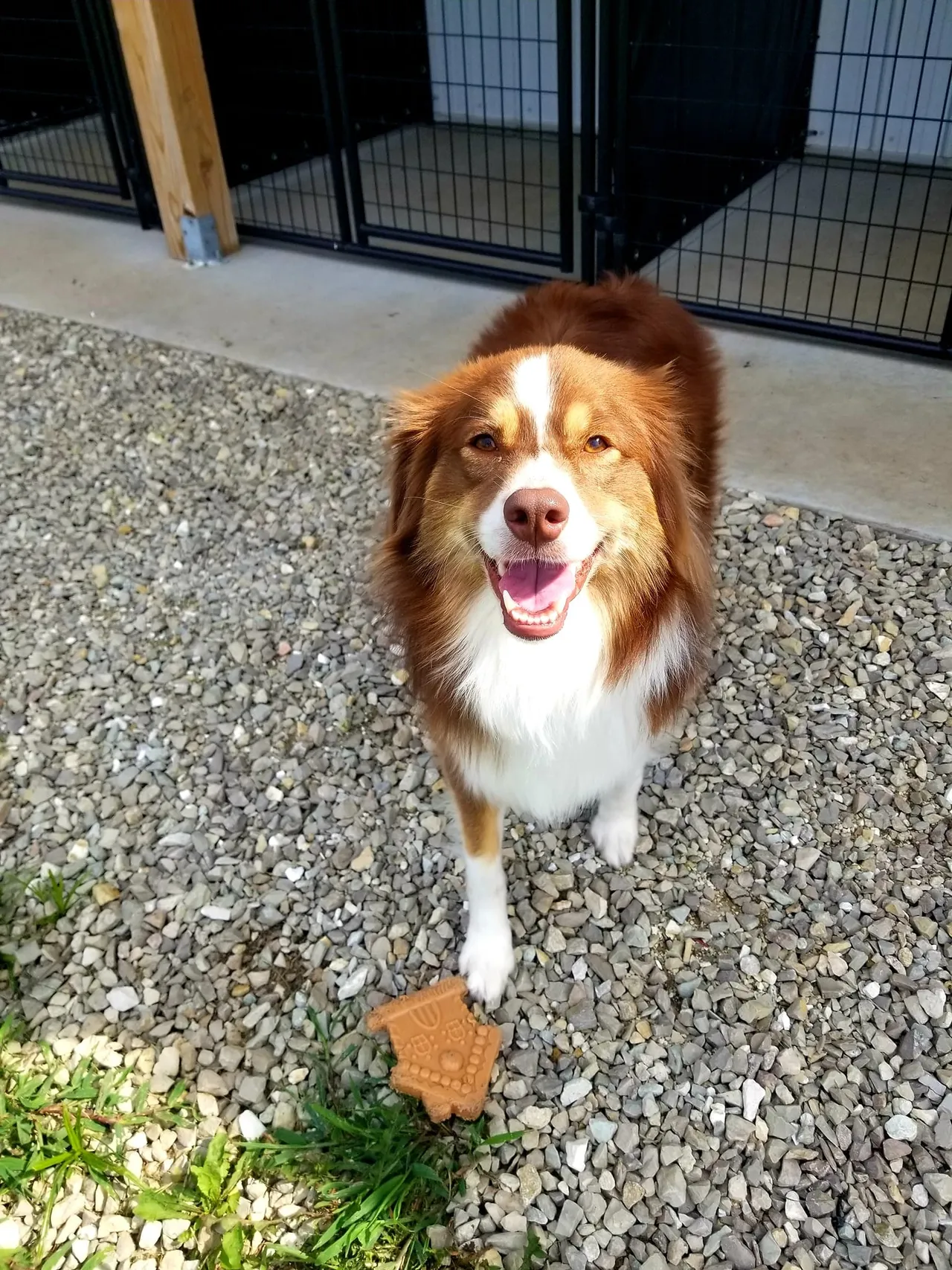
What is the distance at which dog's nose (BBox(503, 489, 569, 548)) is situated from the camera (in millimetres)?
1364

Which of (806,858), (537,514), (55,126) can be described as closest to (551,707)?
(537,514)

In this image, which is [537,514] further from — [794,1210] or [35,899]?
[35,899]

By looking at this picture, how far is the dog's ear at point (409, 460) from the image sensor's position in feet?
5.46

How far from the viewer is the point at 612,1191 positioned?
5.27 feet

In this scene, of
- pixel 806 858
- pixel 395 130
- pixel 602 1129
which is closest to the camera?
pixel 602 1129

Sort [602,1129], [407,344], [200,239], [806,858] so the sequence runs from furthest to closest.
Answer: [200,239] < [407,344] < [806,858] < [602,1129]

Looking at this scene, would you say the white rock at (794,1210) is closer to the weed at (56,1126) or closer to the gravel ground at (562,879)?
the gravel ground at (562,879)

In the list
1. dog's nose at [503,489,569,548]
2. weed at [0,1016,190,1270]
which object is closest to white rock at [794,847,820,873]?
dog's nose at [503,489,569,548]

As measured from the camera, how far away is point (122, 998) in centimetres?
193

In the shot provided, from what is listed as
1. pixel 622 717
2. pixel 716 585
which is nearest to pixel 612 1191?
pixel 622 717

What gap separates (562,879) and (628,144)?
3.25 metres

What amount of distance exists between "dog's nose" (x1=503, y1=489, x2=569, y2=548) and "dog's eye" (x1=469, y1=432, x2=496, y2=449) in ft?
0.55

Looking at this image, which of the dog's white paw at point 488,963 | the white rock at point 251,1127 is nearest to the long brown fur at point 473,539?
the dog's white paw at point 488,963

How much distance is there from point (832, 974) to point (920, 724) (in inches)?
30.0
